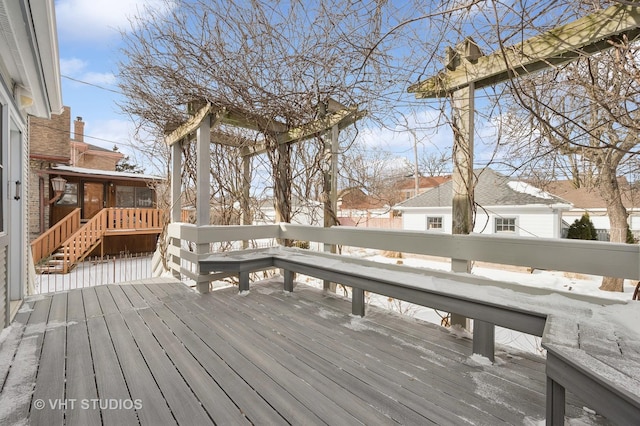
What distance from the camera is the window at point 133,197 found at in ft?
37.3

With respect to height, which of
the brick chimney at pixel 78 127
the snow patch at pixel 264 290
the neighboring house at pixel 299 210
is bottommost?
the snow patch at pixel 264 290

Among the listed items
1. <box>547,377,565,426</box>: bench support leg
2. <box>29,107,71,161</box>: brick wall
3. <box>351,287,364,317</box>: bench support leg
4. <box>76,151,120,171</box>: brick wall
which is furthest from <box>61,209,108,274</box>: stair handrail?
<box>76,151,120,171</box>: brick wall

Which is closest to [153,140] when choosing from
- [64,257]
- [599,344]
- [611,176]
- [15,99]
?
[15,99]

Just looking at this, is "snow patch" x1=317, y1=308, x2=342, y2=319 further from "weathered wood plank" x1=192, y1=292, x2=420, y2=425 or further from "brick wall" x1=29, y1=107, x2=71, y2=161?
"brick wall" x1=29, y1=107, x2=71, y2=161

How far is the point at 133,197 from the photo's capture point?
462 inches

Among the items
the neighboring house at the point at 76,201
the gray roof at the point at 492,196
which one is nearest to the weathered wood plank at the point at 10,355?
the neighboring house at the point at 76,201

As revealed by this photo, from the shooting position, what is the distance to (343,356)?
2.06 metres

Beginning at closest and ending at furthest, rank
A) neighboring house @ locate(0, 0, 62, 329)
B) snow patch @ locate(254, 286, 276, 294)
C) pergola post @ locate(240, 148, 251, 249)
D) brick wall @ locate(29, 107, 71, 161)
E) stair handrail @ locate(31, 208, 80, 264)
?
neighboring house @ locate(0, 0, 62, 329), snow patch @ locate(254, 286, 276, 294), pergola post @ locate(240, 148, 251, 249), stair handrail @ locate(31, 208, 80, 264), brick wall @ locate(29, 107, 71, 161)

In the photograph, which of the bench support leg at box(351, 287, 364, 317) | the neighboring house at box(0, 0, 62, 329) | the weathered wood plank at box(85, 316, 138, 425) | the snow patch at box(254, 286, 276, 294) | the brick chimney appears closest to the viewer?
the weathered wood plank at box(85, 316, 138, 425)

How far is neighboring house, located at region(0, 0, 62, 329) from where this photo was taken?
2.14 m

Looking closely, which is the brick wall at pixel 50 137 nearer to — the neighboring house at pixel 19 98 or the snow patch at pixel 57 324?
the neighboring house at pixel 19 98

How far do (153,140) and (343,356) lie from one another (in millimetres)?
5869

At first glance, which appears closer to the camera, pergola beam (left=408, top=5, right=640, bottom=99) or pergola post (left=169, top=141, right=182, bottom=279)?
pergola beam (left=408, top=5, right=640, bottom=99)

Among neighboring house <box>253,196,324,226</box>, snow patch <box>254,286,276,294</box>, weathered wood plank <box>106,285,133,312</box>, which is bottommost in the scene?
weathered wood plank <box>106,285,133,312</box>
